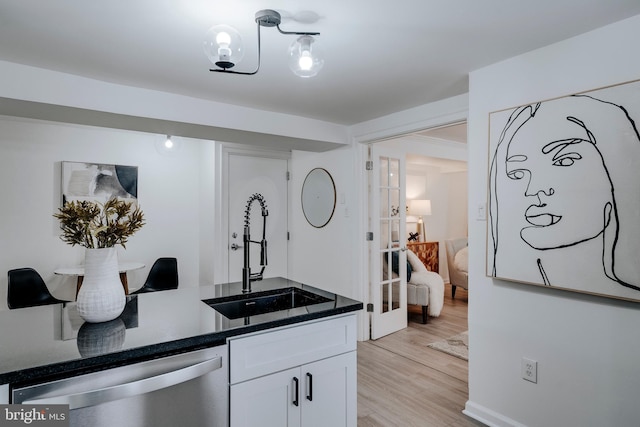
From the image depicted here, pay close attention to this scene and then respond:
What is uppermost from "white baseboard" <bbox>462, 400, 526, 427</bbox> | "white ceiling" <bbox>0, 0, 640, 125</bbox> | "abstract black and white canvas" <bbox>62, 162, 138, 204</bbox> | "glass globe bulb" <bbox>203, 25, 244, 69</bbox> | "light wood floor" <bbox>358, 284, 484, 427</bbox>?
"white ceiling" <bbox>0, 0, 640, 125</bbox>

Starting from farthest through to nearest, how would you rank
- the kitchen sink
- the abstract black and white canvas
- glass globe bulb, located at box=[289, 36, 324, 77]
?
the abstract black and white canvas
the kitchen sink
glass globe bulb, located at box=[289, 36, 324, 77]

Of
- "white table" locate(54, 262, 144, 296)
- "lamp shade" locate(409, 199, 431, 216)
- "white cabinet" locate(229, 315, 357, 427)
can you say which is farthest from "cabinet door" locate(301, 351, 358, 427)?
"lamp shade" locate(409, 199, 431, 216)

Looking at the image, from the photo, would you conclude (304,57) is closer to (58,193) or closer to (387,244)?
(387,244)

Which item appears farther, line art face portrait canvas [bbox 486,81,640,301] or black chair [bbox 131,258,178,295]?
black chair [bbox 131,258,178,295]

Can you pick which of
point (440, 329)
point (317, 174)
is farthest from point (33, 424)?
point (440, 329)

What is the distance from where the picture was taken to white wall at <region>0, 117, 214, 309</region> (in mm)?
3555

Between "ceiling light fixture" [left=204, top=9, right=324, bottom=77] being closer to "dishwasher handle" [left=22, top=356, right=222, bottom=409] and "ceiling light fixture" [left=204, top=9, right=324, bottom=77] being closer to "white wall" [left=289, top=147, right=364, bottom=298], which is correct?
"dishwasher handle" [left=22, top=356, right=222, bottom=409]

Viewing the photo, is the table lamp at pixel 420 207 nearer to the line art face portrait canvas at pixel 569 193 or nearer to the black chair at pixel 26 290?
the line art face portrait canvas at pixel 569 193

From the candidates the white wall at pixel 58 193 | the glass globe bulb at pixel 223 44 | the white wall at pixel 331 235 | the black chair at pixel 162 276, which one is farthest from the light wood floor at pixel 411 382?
the white wall at pixel 58 193

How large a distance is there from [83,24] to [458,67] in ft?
6.73

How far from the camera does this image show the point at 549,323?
1.96 m

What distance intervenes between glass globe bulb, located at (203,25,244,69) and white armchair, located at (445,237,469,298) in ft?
14.8

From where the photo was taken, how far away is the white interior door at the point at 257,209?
4.40 m

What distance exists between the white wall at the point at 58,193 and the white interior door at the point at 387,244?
2.03 m
